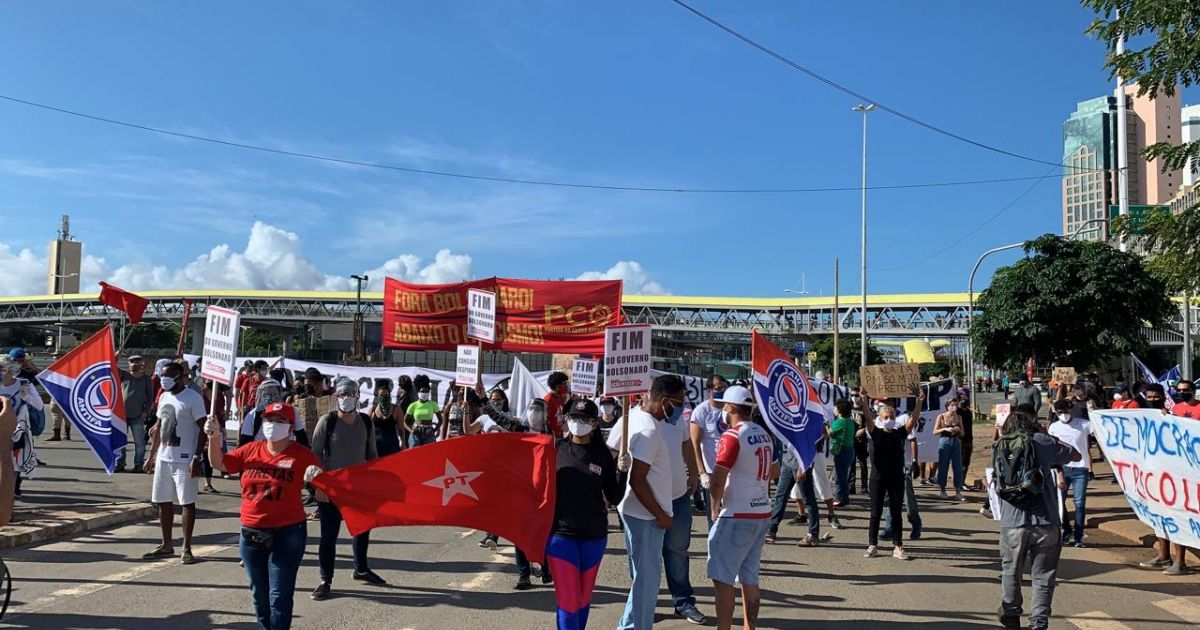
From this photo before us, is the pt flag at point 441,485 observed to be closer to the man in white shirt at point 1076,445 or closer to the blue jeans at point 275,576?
the blue jeans at point 275,576

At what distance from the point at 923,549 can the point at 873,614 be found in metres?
3.32

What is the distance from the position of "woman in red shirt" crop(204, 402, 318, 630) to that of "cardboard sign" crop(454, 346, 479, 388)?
266 inches

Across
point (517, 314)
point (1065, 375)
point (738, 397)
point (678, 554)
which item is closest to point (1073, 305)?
point (1065, 375)

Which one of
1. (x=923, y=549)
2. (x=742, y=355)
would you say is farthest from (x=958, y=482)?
(x=742, y=355)

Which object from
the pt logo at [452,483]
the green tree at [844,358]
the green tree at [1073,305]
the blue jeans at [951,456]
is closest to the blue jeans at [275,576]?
the pt logo at [452,483]

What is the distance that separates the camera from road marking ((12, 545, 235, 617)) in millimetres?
6820

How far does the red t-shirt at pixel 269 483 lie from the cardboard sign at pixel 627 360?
3.48 m

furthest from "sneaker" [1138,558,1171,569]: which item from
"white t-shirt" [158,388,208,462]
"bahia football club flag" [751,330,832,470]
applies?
"white t-shirt" [158,388,208,462]

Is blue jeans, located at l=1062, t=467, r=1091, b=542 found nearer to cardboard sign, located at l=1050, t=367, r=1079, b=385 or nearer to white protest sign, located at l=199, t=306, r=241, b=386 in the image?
white protest sign, located at l=199, t=306, r=241, b=386

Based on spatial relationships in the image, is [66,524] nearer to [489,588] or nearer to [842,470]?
[489,588]

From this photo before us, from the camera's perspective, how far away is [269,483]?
569cm

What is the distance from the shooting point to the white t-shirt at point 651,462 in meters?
5.79

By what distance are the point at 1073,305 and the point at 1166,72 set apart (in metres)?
15.2

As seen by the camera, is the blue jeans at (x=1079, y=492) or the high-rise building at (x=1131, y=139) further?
the high-rise building at (x=1131, y=139)
